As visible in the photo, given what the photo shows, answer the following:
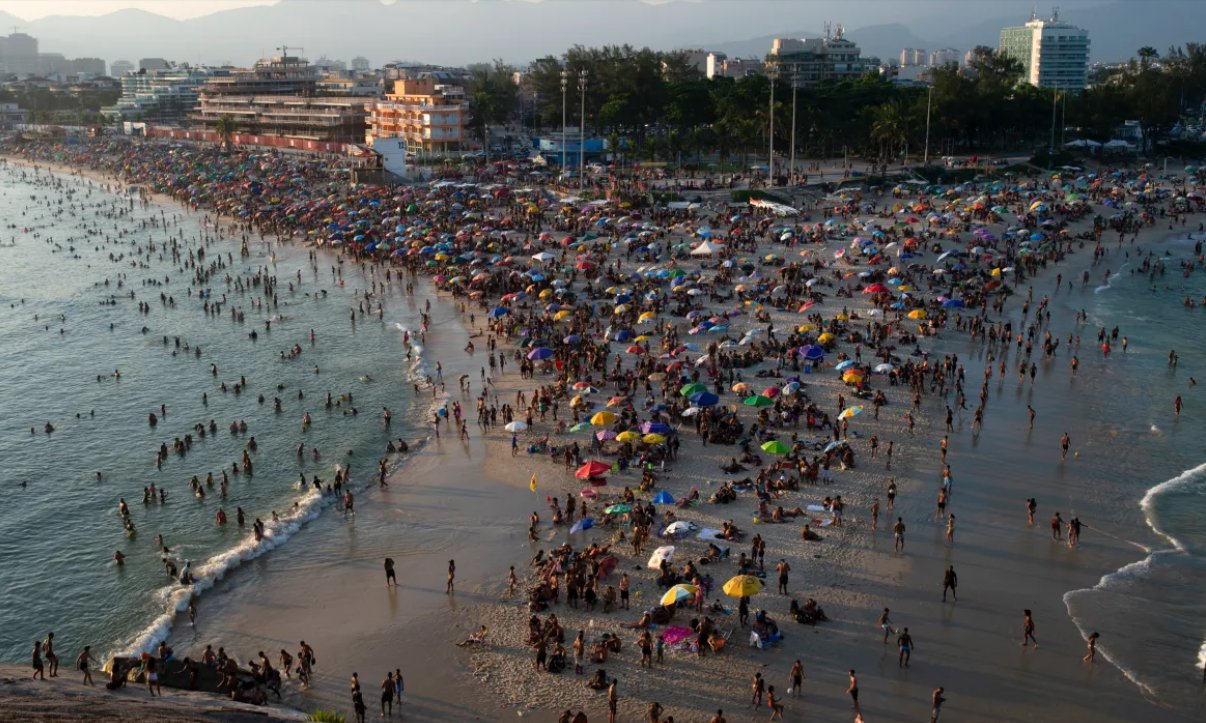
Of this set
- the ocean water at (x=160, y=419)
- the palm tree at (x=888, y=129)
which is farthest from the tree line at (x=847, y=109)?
the ocean water at (x=160, y=419)

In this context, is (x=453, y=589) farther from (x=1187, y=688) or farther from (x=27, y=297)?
(x=27, y=297)

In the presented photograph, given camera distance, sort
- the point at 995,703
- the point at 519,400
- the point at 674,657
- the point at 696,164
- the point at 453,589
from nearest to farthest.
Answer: the point at 995,703, the point at 674,657, the point at 453,589, the point at 519,400, the point at 696,164

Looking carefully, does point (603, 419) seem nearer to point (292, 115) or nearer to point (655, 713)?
point (655, 713)

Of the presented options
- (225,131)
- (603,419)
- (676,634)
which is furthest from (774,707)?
(225,131)

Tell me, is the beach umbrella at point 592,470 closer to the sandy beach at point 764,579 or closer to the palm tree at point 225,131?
the sandy beach at point 764,579

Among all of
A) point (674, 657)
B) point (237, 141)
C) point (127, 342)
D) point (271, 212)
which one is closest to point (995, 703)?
point (674, 657)
